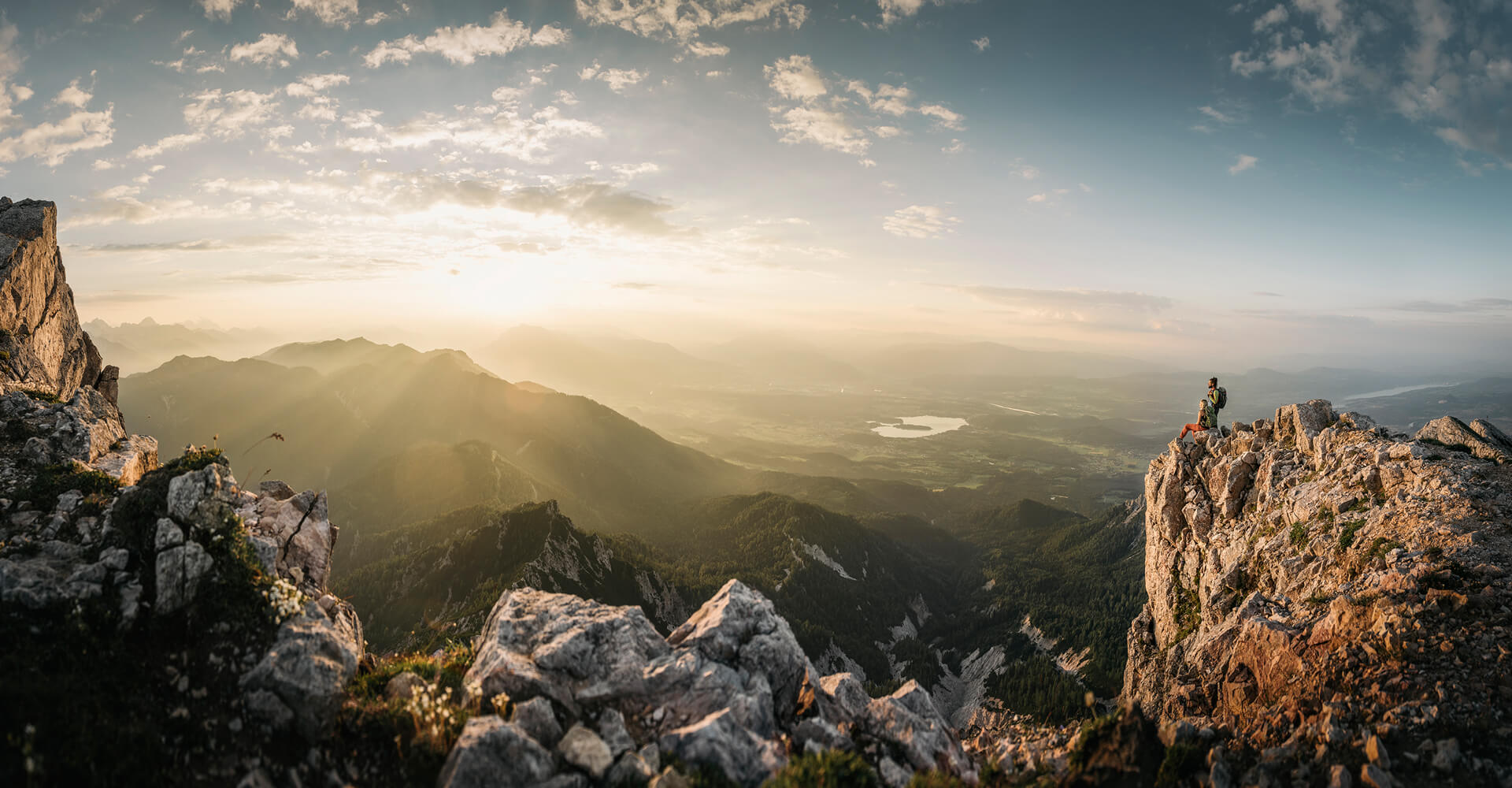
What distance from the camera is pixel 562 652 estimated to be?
15859 mm

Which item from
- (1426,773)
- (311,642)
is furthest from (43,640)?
(1426,773)

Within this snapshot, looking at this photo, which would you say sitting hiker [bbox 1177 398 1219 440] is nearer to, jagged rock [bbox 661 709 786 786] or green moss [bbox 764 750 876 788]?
green moss [bbox 764 750 876 788]

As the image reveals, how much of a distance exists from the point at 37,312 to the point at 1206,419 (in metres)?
78.0

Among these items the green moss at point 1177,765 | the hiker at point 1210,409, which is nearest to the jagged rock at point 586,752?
the green moss at point 1177,765

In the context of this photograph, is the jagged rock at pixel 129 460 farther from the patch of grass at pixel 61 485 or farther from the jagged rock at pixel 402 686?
the jagged rock at pixel 402 686

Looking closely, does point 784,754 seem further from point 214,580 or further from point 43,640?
point 43,640

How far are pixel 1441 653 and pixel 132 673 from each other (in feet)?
115

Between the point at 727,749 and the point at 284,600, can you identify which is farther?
the point at 284,600

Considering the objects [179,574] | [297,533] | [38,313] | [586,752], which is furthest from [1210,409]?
[38,313]

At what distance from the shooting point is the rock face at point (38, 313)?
94.5 ft

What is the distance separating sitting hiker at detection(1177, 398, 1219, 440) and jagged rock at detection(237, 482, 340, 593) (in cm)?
5152

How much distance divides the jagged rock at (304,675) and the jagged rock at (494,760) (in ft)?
11.3

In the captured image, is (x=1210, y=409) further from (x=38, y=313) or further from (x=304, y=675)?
(x=38, y=313)

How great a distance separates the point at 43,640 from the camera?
1157cm
